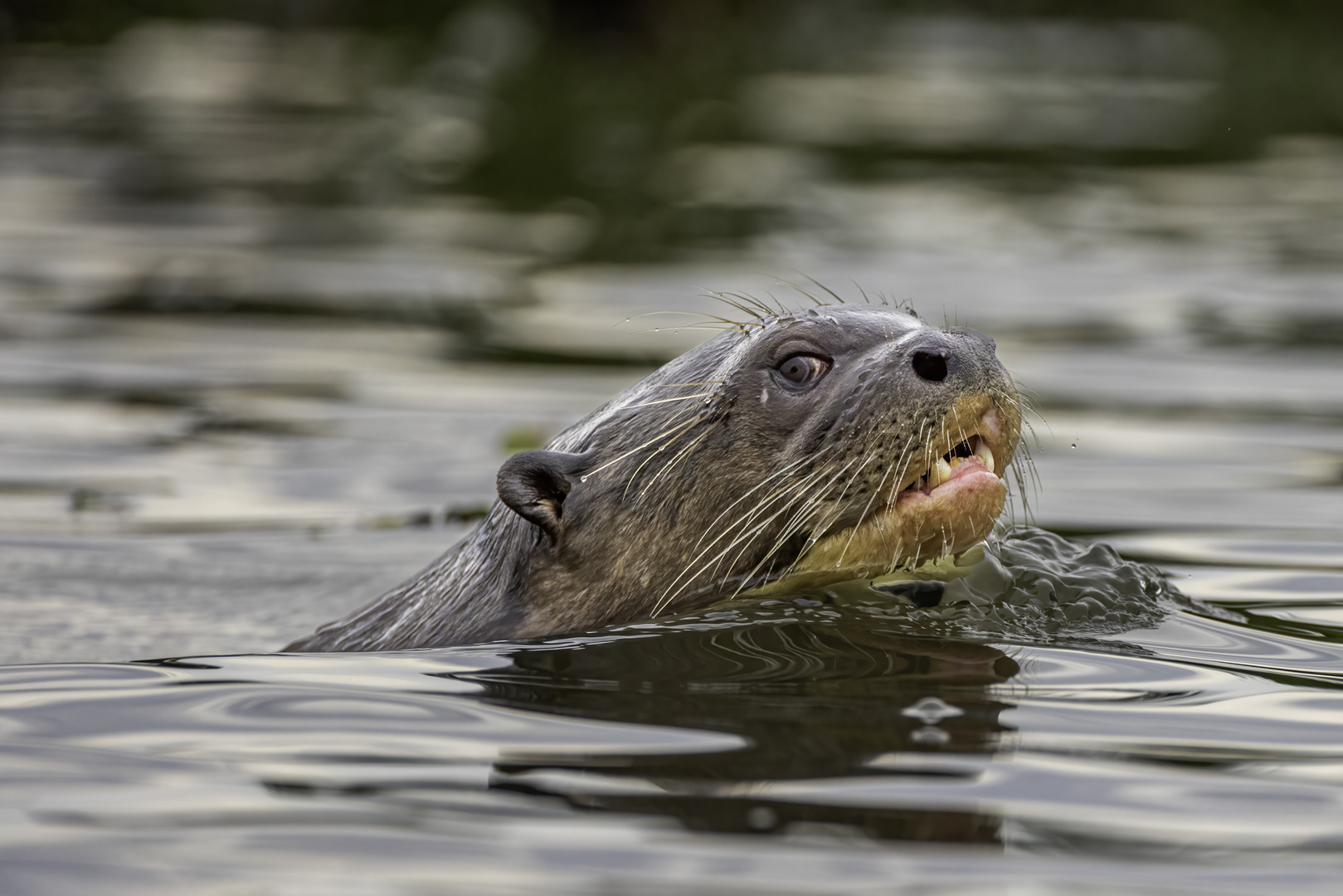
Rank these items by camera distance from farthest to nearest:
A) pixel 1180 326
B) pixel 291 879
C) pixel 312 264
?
pixel 312 264
pixel 1180 326
pixel 291 879

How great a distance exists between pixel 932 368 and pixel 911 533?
0.45m

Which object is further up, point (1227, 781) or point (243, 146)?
point (243, 146)

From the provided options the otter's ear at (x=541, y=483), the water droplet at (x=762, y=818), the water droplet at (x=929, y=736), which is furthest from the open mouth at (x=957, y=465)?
the water droplet at (x=762, y=818)

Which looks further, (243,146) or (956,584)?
(243,146)

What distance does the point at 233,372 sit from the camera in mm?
11250

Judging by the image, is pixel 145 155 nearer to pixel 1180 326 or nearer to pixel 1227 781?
pixel 1180 326

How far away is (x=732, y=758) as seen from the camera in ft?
13.7

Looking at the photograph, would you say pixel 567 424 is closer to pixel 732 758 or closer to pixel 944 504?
pixel 944 504

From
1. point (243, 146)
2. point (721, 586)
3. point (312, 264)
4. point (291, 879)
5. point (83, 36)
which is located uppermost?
point (83, 36)

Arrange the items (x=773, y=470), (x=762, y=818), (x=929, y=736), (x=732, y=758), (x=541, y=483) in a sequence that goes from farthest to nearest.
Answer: (x=541, y=483) → (x=773, y=470) → (x=929, y=736) → (x=732, y=758) → (x=762, y=818)

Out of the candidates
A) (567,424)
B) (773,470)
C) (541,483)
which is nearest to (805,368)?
(773,470)

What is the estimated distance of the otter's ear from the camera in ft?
17.6

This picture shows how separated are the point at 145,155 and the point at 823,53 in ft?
57.4

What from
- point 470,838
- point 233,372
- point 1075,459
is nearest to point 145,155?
point 233,372
